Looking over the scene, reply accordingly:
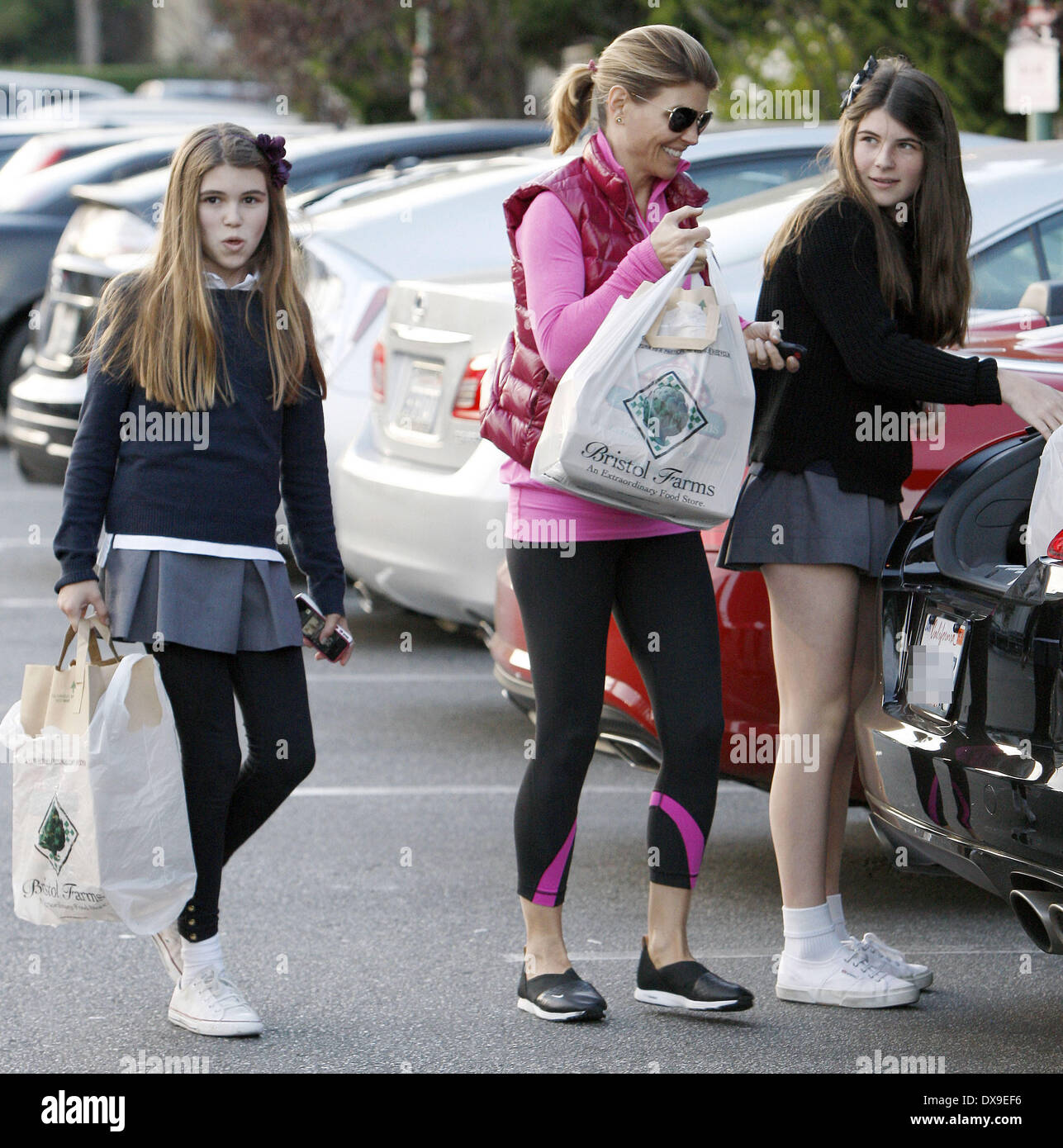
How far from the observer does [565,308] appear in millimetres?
3363

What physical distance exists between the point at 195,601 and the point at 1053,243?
279cm

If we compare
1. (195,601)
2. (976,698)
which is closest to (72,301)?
(195,601)

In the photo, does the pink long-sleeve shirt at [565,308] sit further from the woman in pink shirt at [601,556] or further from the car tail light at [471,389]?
the car tail light at [471,389]

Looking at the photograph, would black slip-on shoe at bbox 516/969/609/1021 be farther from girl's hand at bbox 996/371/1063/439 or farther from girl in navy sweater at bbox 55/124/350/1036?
girl's hand at bbox 996/371/1063/439

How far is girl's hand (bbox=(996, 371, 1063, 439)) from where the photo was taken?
333 cm

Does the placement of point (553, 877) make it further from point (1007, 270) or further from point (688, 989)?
point (1007, 270)

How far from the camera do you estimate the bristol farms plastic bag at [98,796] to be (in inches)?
134

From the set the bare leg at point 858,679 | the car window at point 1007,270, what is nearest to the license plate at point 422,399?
the car window at point 1007,270

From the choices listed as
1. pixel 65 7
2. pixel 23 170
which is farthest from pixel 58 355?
pixel 65 7

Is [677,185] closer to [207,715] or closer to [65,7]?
[207,715]

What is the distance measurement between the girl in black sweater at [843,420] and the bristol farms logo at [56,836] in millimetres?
1355

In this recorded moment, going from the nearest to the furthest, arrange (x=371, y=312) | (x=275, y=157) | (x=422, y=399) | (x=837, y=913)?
(x=275, y=157), (x=837, y=913), (x=422, y=399), (x=371, y=312)

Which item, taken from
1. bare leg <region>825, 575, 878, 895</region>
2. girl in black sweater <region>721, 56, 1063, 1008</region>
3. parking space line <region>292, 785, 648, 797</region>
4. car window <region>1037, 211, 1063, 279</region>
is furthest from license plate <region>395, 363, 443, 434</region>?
bare leg <region>825, 575, 878, 895</region>
